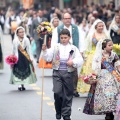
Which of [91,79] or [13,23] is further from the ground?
[91,79]

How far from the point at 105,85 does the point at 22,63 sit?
575cm

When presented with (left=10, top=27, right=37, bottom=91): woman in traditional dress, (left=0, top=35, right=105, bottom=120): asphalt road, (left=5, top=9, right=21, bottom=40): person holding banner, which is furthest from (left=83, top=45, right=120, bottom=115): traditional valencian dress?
(left=5, top=9, right=21, bottom=40): person holding banner

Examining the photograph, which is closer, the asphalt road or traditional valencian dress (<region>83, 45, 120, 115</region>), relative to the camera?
traditional valencian dress (<region>83, 45, 120, 115</region>)

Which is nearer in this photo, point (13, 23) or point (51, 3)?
point (13, 23)

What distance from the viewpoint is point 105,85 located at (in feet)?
42.4

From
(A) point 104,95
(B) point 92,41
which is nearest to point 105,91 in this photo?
(A) point 104,95

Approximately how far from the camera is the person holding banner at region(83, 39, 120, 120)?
12833mm

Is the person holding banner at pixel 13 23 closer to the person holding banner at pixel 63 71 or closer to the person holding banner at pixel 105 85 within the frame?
the person holding banner at pixel 105 85

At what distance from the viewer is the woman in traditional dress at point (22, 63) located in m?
18.2

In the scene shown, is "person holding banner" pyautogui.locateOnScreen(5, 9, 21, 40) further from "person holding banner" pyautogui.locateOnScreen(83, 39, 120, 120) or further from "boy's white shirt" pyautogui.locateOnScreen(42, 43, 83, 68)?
"boy's white shirt" pyautogui.locateOnScreen(42, 43, 83, 68)

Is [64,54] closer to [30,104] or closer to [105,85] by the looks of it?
[105,85]

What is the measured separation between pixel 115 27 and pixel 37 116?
24.7 feet

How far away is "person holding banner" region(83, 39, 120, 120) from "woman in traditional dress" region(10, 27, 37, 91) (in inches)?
209

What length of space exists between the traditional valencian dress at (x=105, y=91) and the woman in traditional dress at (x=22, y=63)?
536cm
